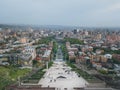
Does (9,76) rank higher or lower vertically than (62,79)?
higher

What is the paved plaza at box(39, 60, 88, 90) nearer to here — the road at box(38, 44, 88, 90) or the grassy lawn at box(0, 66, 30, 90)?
the road at box(38, 44, 88, 90)

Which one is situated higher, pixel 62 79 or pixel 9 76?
pixel 9 76

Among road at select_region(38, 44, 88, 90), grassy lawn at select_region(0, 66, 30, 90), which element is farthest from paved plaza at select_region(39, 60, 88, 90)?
grassy lawn at select_region(0, 66, 30, 90)

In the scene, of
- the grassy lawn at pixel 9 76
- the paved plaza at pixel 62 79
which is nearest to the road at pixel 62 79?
Answer: the paved plaza at pixel 62 79

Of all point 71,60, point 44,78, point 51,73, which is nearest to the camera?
point 44,78

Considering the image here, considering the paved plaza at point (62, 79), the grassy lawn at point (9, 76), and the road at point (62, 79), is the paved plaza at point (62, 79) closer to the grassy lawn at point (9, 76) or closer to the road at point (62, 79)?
the road at point (62, 79)

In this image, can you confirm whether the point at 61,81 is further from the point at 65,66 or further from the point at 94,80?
the point at 65,66

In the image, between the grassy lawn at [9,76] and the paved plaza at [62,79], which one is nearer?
the grassy lawn at [9,76]

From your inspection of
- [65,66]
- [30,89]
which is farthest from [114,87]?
[65,66]

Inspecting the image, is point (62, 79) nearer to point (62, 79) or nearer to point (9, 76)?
point (62, 79)

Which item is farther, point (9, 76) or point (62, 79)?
point (62, 79)

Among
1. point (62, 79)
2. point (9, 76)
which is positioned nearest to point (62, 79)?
point (62, 79)
